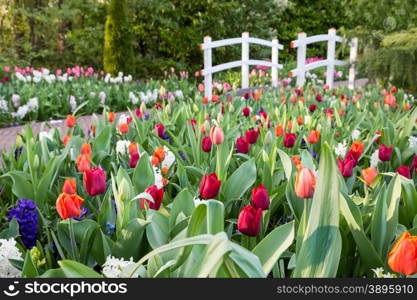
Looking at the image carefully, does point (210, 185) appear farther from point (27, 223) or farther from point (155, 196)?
point (27, 223)

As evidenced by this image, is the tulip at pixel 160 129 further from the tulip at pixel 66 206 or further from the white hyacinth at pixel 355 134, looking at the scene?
the tulip at pixel 66 206

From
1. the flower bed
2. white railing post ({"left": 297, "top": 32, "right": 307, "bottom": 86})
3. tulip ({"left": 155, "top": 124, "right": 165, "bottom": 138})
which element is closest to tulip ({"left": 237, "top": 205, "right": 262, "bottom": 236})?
the flower bed

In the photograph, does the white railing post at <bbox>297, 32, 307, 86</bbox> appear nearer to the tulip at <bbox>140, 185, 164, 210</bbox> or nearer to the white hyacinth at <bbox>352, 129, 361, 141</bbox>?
the white hyacinth at <bbox>352, 129, 361, 141</bbox>

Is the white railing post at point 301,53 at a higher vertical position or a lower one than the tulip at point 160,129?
higher

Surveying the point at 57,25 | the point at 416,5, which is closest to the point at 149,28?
the point at 57,25

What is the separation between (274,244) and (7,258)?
0.73 metres

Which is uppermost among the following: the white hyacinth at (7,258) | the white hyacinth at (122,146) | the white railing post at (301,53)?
the white railing post at (301,53)

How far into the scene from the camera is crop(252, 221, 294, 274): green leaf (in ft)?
3.90

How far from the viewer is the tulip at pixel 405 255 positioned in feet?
3.29

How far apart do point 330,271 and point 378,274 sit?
214 mm

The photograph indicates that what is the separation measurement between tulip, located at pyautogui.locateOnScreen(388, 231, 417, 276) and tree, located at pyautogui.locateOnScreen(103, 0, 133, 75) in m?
11.3

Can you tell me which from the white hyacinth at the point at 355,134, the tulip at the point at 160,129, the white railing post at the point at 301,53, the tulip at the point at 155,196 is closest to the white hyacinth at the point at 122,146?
the tulip at the point at 160,129

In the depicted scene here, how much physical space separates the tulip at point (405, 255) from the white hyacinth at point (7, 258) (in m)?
0.98

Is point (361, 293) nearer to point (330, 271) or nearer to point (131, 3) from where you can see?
point (330, 271)
